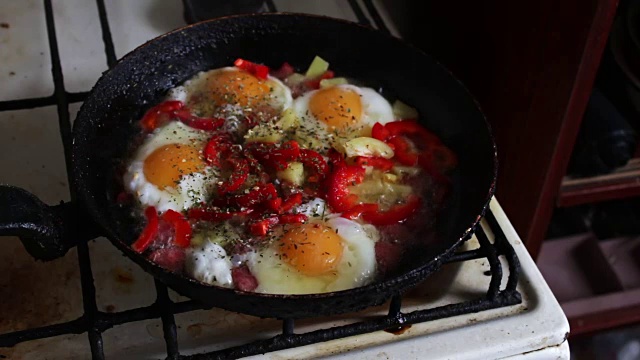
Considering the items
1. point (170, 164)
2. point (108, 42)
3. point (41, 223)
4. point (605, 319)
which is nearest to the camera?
point (41, 223)

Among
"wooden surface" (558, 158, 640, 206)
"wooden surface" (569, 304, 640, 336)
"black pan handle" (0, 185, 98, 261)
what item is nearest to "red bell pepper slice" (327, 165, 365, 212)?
"black pan handle" (0, 185, 98, 261)

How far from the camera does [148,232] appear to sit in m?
0.97

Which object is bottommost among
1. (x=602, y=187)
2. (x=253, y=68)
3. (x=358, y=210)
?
(x=602, y=187)

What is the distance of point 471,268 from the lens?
3.53ft

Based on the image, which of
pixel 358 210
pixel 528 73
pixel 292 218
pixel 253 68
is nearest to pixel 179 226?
pixel 292 218

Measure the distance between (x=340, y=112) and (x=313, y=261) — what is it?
339mm

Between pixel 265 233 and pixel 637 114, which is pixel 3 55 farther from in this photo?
pixel 637 114

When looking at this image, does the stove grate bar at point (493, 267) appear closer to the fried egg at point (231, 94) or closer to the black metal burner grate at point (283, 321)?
the black metal burner grate at point (283, 321)

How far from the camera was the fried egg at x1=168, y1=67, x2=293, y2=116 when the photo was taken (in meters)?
1.19

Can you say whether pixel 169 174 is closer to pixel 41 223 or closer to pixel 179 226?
pixel 179 226

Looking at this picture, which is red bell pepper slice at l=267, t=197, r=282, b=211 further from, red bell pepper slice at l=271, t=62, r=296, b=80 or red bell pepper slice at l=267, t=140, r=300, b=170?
red bell pepper slice at l=271, t=62, r=296, b=80

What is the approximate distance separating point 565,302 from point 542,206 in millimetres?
316

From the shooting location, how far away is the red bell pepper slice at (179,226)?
3.21 ft

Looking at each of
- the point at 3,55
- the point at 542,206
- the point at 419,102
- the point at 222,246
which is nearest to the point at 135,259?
the point at 222,246
